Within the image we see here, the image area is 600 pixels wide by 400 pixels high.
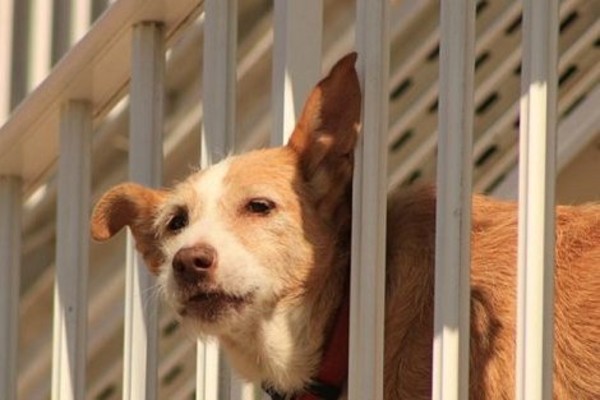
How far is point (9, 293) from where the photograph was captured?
14.6ft

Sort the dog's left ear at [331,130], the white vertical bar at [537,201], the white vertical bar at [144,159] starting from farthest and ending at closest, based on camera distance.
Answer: the white vertical bar at [144,159]
the dog's left ear at [331,130]
the white vertical bar at [537,201]

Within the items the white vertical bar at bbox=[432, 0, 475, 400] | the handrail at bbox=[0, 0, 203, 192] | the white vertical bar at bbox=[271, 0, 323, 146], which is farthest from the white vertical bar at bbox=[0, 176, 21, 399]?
the white vertical bar at bbox=[432, 0, 475, 400]

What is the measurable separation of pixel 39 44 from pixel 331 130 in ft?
4.52

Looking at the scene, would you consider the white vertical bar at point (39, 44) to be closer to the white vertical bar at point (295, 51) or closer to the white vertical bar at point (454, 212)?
the white vertical bar at point (295, 51)

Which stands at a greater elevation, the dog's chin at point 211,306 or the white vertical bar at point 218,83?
the white vertical bar at point 218,83

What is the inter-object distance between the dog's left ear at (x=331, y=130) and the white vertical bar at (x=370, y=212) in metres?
0.06

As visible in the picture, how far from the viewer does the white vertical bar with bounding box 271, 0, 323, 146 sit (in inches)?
154

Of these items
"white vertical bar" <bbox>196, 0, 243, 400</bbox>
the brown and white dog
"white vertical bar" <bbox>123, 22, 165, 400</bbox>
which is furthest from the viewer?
"white vertical bar" <bbox>123, 22, 165, 400</bbox>

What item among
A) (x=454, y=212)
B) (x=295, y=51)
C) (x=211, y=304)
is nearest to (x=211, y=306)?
(x=211, y=304)

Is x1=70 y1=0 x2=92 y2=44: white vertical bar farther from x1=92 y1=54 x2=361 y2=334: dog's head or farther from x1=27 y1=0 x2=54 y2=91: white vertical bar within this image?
x1=92 y1=54 x2=361 y2=334: dog's head

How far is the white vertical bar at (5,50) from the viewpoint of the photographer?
199 inches

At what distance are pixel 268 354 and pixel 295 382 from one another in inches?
3.2

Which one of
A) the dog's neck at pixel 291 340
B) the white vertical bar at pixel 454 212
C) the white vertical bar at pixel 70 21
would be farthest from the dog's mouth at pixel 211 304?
the white vertical bar at pixel 70 21

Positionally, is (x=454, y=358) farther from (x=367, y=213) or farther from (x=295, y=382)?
(x=295, y=382)
